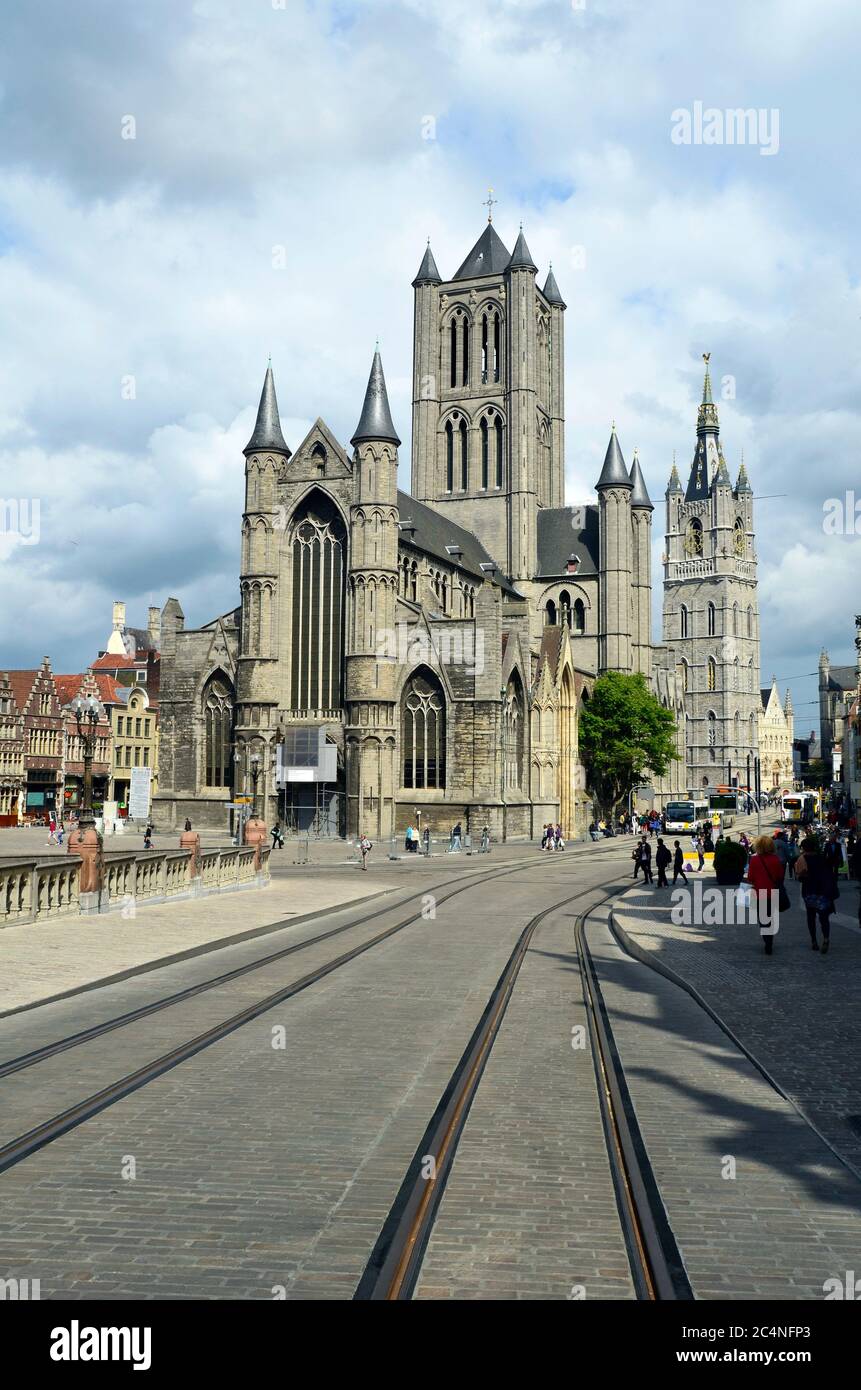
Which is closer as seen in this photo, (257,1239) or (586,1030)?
(257,1239)

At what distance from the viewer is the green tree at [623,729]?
6762 cm

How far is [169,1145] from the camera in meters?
6.27

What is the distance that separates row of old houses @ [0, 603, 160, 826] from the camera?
68125 mm

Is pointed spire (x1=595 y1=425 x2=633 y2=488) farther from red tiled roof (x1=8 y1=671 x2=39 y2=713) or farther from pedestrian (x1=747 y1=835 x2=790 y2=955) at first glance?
pedestrian (x1=747 y1=835 x2=790 y2=955)

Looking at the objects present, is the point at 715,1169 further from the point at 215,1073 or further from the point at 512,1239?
the point at 215,1073

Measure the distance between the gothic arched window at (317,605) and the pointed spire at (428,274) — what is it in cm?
3135

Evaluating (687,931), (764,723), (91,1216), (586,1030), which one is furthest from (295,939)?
(764,723)

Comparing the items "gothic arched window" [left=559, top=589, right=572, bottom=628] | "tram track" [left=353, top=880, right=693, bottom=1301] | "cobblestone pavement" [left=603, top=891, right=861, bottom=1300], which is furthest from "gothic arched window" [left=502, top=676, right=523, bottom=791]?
"tram track" [left=353, top=880, right=693, bottom=1301]

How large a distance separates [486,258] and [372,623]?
41.5m

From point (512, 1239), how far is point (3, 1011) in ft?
22.1

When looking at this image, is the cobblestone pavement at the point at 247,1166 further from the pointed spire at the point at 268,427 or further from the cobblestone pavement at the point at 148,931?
the pointed spire at the point at 268,427

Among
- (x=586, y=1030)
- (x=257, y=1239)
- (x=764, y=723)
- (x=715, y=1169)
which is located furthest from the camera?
(x=764, y=723)

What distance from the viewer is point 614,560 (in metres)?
75.7

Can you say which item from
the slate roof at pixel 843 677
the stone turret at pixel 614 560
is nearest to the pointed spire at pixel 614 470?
the stone turret at pixel 614 560
